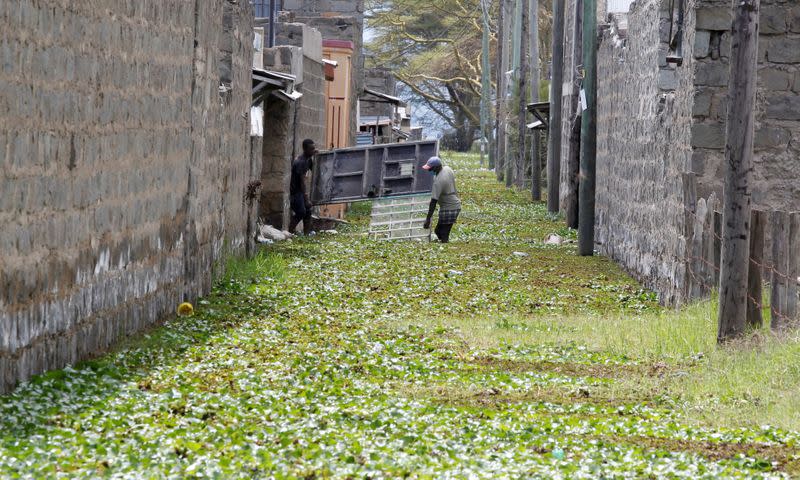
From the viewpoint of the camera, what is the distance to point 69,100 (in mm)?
9188

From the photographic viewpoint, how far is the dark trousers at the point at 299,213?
23578 mm

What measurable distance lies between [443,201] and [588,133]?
11.2 feet

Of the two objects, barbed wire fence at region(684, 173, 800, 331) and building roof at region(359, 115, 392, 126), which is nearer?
barbed wire fence at region(684, 173, 800, 331)

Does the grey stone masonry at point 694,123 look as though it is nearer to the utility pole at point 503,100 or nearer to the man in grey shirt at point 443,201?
the man in grey shirt at point 443,201

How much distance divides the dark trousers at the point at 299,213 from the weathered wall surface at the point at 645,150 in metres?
5.28

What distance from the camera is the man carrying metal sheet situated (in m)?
23.6

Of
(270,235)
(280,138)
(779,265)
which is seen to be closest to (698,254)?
(779,265)

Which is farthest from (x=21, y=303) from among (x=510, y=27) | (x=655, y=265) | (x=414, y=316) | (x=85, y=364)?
(x=510, y=27)

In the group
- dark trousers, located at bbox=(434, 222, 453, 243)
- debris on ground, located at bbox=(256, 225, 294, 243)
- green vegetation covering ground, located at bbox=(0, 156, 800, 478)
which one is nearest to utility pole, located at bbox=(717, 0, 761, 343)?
green vegetation covering ground, located at bbox=(0, 156, 800, 478)

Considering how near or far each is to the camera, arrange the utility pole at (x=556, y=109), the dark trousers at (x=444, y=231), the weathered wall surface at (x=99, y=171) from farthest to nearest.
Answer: the utility pole at (x=556, y=109)
the dark trousers at (x=444, y=231)
the weathered wall surface at (x=99, y=171)

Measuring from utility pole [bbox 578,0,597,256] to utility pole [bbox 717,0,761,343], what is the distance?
9116 mm

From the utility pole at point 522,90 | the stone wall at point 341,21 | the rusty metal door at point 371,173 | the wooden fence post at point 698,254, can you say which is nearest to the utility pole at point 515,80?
the utility pole at point 522,90

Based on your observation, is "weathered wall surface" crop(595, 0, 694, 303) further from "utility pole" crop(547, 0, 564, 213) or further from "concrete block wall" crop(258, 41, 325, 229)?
"utility pole" crop(547, 0, 564, 213)

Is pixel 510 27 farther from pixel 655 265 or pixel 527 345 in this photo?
pixel 527 345
